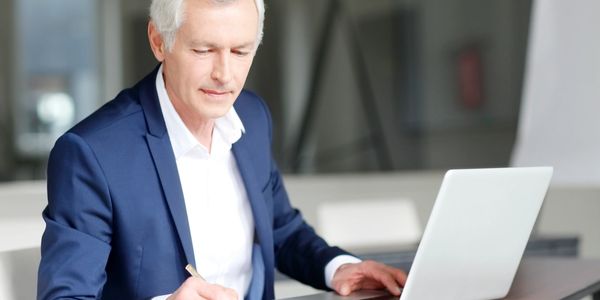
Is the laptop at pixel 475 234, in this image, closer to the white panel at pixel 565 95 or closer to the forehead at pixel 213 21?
the forehead at pixel 213 21

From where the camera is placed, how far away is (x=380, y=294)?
1910 millimetres

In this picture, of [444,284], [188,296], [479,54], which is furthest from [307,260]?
[479,54]

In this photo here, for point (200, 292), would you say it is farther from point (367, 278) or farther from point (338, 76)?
point (338, 76)

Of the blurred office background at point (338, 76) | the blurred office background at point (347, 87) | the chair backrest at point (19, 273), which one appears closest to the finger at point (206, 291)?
the chair backrest at point (19, 273)

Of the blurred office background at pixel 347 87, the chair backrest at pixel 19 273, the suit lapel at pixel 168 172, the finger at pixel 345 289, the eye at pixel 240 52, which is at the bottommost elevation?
the blurred office background at pixel 347 87

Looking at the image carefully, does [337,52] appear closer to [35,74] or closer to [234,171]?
[35,74]

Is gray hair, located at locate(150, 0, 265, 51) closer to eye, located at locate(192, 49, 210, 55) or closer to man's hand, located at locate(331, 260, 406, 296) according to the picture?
eye, located at locate(192, 49, 210, 55)

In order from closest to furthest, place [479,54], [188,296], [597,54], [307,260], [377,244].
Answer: [188,296] < [307,260] < [377,244] < [597,54] < [479,54]

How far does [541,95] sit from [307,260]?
7.24ft

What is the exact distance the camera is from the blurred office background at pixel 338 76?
24.0ft

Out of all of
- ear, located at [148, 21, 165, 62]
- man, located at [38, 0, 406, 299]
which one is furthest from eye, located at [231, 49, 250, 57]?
ear, located at [148, 21, 165, 62]

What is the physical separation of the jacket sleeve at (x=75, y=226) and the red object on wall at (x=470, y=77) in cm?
587

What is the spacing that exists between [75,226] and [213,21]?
1.35 ft

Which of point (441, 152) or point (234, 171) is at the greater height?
point (234, 171)
